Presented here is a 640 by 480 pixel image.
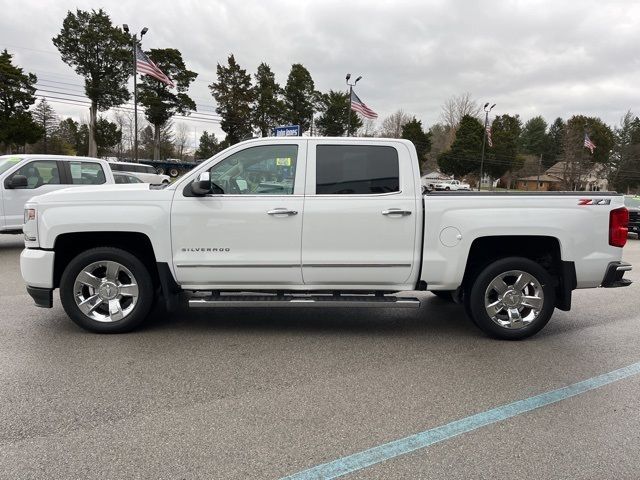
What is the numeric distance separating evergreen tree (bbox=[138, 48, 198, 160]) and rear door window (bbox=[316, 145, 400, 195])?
52286mm

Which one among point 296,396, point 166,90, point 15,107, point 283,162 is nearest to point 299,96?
point 166,90

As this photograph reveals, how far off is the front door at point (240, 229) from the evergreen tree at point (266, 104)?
5417cm

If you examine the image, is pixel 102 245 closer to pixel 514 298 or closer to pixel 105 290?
pixel 105 290

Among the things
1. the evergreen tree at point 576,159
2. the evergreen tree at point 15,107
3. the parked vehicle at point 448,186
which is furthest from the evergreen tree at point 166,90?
the evergreen tree at point 576,159

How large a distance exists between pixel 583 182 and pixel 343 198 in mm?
75279

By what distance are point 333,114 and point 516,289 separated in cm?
5892

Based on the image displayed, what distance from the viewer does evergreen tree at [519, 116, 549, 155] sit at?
3981 inches

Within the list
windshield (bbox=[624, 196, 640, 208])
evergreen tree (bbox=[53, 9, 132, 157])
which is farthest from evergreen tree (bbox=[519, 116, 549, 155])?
windshield (bbox=[624, 196, 640, 208])

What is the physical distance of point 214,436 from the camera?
9.90 ft

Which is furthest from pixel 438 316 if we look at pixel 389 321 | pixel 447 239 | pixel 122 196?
pixel 122 196

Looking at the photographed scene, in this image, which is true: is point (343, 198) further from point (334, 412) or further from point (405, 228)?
point (334, 412)

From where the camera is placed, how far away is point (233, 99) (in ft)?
187

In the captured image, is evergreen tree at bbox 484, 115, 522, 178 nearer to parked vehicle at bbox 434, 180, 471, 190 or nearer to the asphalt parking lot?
parked vehicle at bbox 434, 180, 471, 190

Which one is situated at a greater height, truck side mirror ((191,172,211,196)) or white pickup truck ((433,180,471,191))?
white pickup truck ((433,180,471,191))
